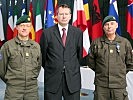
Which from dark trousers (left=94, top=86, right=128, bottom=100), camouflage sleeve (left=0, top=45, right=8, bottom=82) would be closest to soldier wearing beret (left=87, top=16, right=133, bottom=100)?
dark trousers (left=94, top=86, right=128, bottom=100)

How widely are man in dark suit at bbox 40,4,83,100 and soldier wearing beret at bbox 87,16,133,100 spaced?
0.26 meters

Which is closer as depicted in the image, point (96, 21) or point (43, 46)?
point (43, 46)

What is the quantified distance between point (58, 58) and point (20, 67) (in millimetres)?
409

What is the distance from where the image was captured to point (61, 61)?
9.25ft

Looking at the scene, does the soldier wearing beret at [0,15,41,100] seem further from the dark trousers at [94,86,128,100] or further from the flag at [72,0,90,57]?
the flag at [72,0,90,57]

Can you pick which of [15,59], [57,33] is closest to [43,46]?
[57,33]

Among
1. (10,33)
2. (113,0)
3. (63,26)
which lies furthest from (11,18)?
(63,26)

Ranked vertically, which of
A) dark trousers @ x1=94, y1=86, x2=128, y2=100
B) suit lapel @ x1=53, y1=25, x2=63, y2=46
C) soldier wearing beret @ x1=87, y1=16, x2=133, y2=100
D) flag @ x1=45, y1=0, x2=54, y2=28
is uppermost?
flag @ x1=45, y1=0, x2=54, y2=28

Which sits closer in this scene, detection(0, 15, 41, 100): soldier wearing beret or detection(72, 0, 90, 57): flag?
detection(0, 15, 41, 100): soldier wearing beret

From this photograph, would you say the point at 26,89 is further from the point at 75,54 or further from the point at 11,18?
the point at 11,18

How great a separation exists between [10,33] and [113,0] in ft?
10.2

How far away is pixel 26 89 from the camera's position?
271 centimetres

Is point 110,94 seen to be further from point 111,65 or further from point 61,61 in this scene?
point 61,61

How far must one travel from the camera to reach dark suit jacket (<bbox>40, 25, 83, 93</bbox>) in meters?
2.82
